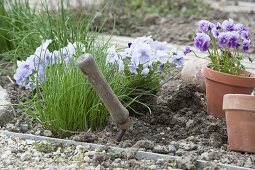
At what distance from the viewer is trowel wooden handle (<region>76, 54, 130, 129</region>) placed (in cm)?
366

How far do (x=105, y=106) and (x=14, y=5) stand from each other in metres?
2.26

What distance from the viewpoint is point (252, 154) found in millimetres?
3848

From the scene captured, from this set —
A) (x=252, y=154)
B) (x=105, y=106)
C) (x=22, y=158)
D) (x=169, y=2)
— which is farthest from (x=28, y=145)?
(x=169, y=2)

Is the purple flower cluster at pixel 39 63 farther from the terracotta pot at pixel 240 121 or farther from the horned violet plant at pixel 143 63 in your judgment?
the terracotta pot at pixel 240 121

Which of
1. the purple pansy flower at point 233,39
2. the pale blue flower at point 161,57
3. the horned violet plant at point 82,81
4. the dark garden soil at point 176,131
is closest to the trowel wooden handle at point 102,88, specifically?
the dark garden soil at point 176,131

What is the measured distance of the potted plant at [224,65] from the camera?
13.9 ft

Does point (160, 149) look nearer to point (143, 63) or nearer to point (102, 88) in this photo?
point (102, 88)

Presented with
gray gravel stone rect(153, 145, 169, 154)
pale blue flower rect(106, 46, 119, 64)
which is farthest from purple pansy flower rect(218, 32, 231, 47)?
gray gravel stone rect(153, 145, 169, 154)

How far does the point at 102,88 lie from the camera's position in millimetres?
3777

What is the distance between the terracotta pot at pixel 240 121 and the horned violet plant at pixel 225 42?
0.49 metres

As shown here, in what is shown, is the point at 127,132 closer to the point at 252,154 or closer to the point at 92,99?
the point at 92,99

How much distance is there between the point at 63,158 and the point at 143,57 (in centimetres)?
86

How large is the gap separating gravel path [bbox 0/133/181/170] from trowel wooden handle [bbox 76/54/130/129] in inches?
8.9

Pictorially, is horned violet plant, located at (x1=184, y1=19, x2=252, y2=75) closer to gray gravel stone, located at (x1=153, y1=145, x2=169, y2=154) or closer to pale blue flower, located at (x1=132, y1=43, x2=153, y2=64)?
pale blue flower, located at (x1=132, y1=43, x2=153, y2=64)
